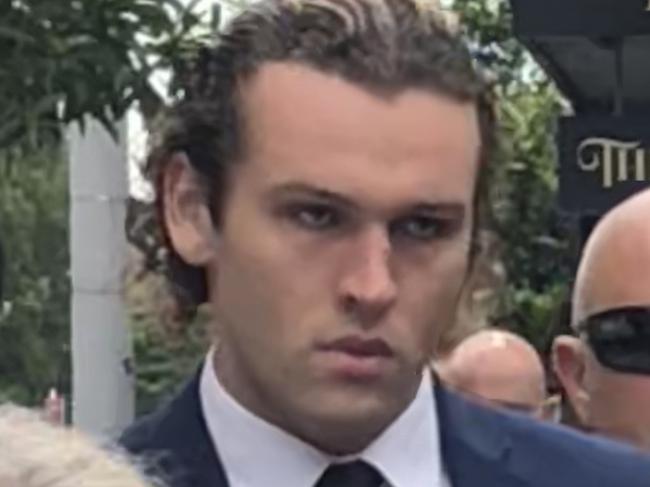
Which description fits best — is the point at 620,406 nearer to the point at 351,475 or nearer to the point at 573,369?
the point at 573,369

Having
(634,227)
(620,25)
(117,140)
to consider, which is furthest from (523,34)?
(634,227)

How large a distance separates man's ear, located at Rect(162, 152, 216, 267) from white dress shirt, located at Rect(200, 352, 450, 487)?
122 mm

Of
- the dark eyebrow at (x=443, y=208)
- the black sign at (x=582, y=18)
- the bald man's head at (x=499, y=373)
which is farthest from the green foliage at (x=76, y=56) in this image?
the dark eyebrow at (x=443, y=208)

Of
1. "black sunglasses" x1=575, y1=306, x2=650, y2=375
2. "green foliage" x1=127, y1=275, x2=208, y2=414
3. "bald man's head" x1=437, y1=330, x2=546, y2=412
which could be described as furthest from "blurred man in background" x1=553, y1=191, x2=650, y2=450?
"bald man's head" x1=437, y1=330, x2=546, y2=412

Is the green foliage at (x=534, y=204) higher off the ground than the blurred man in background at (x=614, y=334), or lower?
lower

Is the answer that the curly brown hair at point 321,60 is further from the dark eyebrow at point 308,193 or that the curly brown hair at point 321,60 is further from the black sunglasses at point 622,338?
the black sunglasses at point 622,338

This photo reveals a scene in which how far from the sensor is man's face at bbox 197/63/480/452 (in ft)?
7.73

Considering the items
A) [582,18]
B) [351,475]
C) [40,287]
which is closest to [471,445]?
[351,475]

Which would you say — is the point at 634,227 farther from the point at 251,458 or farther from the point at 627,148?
the point at 627,148

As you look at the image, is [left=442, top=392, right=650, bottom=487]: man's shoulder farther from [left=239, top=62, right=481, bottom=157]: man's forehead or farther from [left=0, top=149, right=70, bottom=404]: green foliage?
[left=0, top=149, right=70, bottom=404]: green foliage

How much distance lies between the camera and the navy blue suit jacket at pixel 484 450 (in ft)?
8.26

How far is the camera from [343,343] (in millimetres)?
2359

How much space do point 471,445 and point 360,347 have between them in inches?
10.5

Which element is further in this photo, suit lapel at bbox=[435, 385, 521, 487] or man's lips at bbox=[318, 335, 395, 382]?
suit lapel at bbox=[435, 385, 521, 487]
